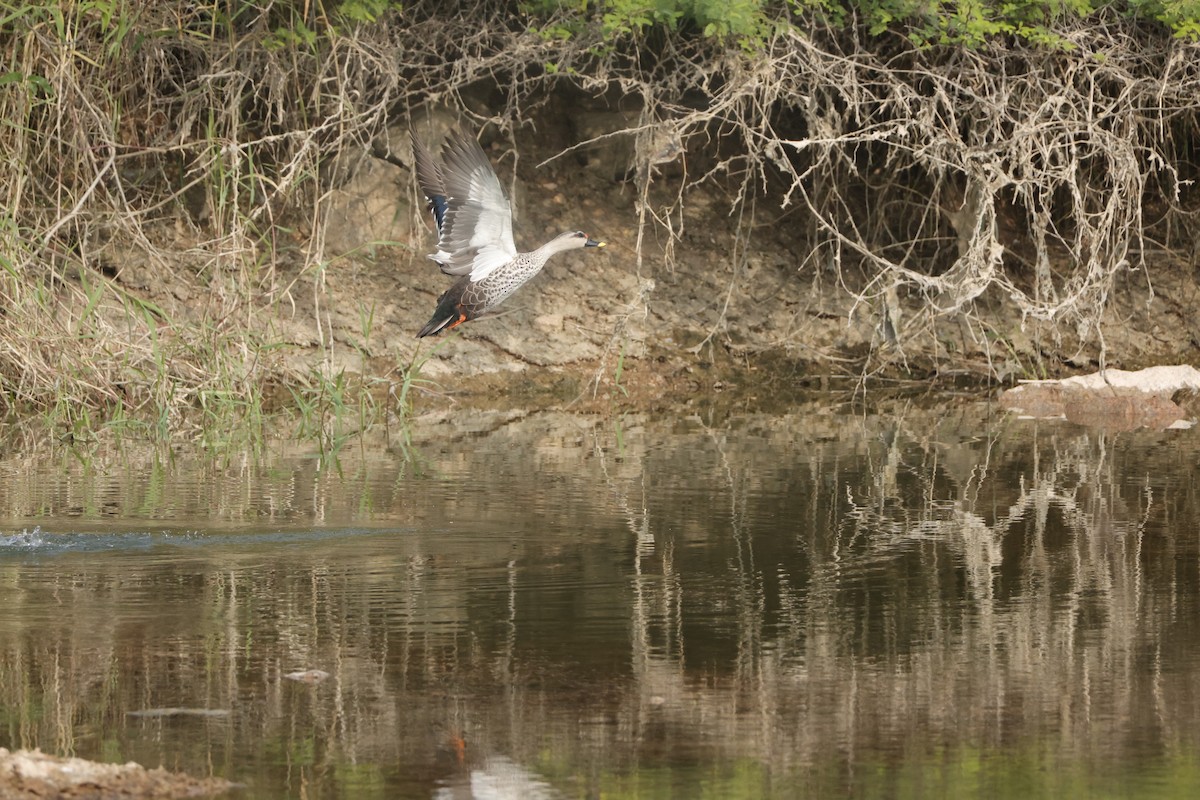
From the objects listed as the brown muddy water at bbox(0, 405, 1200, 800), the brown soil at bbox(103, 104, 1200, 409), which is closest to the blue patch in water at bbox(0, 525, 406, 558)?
the brown muddy water at bbox(0, 405, 1200, 800)

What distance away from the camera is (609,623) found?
5.12 m

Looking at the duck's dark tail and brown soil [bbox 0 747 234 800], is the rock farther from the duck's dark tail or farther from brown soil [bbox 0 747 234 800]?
brown soil [bbox 0 747 234 800]

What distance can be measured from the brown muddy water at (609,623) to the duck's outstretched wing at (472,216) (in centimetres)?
180

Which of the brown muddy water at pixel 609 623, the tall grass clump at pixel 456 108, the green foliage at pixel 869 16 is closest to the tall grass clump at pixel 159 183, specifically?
the tall grass clump at pixel 456 108

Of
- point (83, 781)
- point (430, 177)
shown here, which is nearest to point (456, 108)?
point (430, 177)

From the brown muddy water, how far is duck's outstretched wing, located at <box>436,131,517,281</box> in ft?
5.92

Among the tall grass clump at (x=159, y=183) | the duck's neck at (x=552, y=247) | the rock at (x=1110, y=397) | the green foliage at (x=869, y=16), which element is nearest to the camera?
the tall grass clump at (x=159, y=183)

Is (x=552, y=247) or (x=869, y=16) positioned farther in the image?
(x=869, y=16)

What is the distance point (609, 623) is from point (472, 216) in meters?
5.44

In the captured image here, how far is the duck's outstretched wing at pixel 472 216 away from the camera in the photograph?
31.4ft

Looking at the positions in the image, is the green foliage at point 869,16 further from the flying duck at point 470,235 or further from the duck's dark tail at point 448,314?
the duck's dark tail at point 448,314

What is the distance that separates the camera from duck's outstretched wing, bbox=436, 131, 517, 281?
9.59 m

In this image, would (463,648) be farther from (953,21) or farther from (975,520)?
(953,21)

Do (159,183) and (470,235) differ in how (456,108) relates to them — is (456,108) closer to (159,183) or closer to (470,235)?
(470,235)
